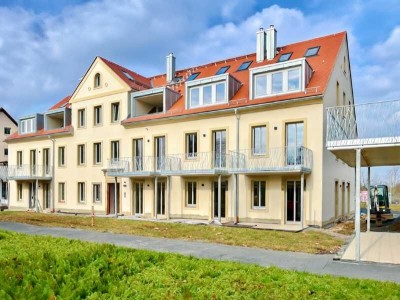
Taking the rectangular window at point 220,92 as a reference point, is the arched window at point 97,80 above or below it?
above

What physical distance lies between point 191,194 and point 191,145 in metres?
2.94

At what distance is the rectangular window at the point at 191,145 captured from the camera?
810 inches

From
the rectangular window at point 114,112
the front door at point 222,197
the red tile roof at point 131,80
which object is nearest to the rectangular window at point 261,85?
the front door at point 222,197

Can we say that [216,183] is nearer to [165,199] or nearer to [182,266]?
[165,199]

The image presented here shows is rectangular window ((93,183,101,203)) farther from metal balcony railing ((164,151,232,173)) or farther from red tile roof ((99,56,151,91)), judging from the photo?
red tile roof ((99,56,151,91))

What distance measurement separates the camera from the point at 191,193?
20609 mm

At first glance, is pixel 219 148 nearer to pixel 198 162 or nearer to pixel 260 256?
pixel 198 162

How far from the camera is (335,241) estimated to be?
12.3m

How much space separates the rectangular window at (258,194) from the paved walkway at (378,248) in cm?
559

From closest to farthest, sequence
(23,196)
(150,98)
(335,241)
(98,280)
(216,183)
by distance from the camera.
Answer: (98,280) → (335,241) → (216,183) → (150,98) → (23,196)

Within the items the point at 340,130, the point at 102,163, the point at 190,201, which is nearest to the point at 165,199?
the point at 190,201

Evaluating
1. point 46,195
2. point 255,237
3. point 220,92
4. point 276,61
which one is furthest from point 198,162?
point 46,195

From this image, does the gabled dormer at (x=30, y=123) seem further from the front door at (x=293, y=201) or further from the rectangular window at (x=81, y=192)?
the front door at (x=293, y=201)

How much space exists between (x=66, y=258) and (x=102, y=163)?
18.3m
